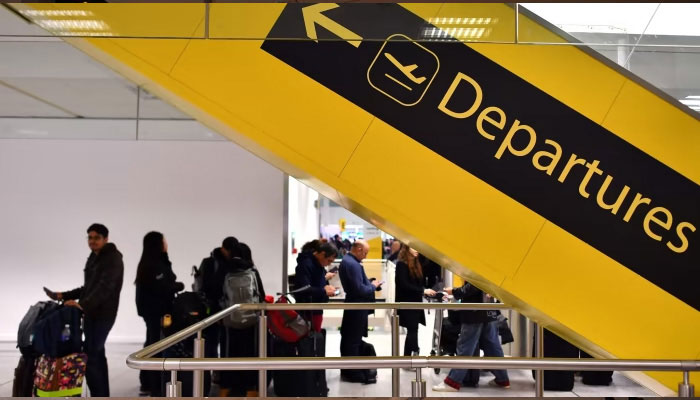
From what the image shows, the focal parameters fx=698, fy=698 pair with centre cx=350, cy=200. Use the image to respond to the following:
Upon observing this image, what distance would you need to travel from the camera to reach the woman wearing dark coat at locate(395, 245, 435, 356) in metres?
8.02

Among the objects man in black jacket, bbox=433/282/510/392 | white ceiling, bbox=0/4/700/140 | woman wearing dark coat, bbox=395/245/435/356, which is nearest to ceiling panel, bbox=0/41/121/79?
white ceiling, bbox=0/4/700/140

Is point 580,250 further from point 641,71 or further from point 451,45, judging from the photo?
point 451,45

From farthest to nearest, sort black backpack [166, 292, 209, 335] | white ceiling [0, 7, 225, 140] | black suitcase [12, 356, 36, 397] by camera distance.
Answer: white ceiling [0, 7, 225, 140] → black backpack [166, 292, 209, 335] → black suitcase [12, 356, 36, 397]

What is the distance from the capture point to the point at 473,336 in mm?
7418

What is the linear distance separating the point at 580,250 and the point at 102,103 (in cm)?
803

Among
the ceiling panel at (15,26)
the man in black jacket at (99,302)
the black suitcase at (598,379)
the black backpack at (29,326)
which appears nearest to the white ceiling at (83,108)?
the man in black jacket at (99,302)

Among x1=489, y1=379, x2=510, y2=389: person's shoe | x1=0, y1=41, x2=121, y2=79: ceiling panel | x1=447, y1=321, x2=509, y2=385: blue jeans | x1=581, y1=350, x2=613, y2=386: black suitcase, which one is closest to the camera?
x1=0, y1=41, x2=121, y2=79: ceiling panel

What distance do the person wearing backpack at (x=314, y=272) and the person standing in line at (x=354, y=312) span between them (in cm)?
29

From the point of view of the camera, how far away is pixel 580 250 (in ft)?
11.3

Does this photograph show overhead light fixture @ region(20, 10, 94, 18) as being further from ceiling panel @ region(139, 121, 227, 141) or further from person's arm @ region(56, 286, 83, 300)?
ceiling panel @ region(139, 121, 227, 141)

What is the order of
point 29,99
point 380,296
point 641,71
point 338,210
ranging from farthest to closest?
point 338,210, point 380,296, point 29,99, point 641,71

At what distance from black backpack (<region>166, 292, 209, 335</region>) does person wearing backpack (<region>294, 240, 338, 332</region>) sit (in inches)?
A: 45.4

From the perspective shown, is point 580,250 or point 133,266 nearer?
point 580,250


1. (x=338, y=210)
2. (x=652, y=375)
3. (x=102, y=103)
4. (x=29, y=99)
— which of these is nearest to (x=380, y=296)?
(x=102, y=103)
